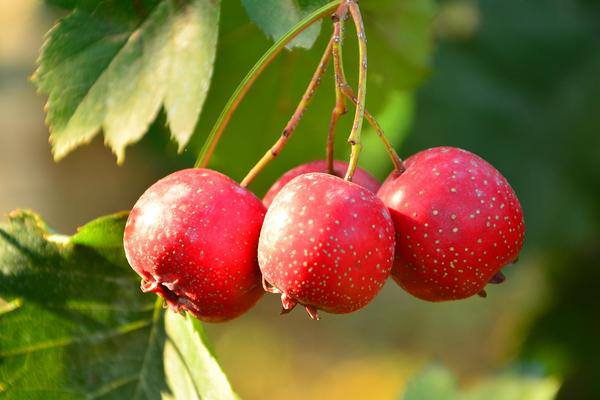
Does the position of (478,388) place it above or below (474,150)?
below

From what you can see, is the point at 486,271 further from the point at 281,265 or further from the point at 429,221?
the point at 281,265

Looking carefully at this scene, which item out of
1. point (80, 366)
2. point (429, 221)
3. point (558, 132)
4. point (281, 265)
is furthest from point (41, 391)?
point (558, 132)

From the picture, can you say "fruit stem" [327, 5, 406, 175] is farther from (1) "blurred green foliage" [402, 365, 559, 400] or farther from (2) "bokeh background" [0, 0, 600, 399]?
(1) "blurred green foliage" [402, 365, 559, 400]

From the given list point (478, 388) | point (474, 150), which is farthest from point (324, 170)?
point (474, 150)

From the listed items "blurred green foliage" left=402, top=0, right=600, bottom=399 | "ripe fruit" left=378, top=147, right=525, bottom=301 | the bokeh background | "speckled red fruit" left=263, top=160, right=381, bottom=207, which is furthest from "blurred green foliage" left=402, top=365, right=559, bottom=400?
"ripe fruit" left=378, top=147, right=525, bottom=301

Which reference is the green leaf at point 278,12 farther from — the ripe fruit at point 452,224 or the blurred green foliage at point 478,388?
the blurred green foliage at point 478,388

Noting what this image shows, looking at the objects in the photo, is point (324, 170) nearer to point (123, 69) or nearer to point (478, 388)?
point (123, 69)
